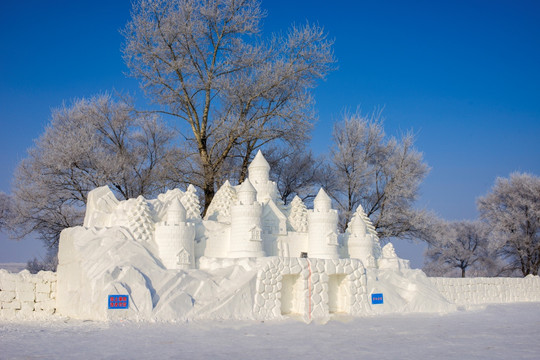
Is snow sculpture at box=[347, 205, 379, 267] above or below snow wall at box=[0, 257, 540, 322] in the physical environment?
above

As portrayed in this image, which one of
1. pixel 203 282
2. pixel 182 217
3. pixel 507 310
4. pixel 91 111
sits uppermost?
pixel 91 111

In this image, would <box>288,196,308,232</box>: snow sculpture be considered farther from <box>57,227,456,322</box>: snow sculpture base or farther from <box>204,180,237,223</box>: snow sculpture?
<box>57,227,456,322</box>: snow sculpture base

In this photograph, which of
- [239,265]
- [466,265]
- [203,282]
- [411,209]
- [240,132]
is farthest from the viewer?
[466,265]

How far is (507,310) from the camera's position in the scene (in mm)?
17812

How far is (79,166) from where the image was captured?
20844 mm

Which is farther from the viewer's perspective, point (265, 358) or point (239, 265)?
point (239, 265)

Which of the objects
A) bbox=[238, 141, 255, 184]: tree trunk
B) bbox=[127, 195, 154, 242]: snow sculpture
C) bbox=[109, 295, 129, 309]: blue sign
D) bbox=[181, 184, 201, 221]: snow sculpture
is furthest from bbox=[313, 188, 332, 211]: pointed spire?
bbox=[109, 295, 129, 309]: blue sign

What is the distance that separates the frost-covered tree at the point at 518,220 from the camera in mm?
28297

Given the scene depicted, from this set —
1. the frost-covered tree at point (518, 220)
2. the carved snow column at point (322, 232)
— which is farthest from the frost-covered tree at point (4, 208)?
the frost-covered tree at point (518, 220)

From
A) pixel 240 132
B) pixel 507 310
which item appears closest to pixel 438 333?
pixel 507 310

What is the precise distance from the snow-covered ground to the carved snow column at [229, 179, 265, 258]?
3.19 m

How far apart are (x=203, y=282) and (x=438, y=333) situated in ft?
18.4

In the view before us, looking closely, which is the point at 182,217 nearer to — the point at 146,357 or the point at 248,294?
the point at 248,294

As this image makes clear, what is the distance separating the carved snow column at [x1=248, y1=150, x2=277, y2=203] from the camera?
17.9m
